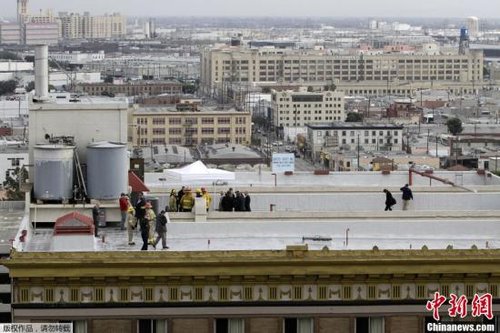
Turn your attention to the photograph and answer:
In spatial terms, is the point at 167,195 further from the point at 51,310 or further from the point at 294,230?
the point at 51,310

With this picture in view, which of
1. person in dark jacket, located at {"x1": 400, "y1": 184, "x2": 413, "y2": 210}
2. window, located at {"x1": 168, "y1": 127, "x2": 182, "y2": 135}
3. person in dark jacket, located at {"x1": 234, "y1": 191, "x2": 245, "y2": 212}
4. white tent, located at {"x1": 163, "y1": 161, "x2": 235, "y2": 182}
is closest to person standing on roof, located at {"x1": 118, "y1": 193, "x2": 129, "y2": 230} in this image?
person in dark jacket, located at {"x1": 234, "y1": 191, "x2": 245, "y2": 212}

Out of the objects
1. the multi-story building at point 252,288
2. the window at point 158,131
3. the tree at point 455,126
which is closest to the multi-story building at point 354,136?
the tree at point 455,126

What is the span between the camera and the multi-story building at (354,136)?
6900cm

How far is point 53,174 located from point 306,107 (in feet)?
247

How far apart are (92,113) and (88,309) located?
8.20 feet

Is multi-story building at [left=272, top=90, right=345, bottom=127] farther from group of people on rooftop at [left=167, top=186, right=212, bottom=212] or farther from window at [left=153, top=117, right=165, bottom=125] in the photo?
group of people on rooftop at [left=167, top=186, right=212, bottom=212]

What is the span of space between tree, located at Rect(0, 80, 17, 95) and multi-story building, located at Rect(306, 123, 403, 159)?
38300mm

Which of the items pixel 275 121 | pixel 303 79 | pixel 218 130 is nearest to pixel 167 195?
pixel 218 130

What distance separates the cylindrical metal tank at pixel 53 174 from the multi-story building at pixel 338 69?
104680mm

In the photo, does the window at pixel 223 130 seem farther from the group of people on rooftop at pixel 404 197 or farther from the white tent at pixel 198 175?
the group of people on rooftop at pixel 404 197

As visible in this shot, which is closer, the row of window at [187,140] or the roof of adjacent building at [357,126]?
the roof of adjacent building at [357,126]

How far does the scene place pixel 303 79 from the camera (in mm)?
121875

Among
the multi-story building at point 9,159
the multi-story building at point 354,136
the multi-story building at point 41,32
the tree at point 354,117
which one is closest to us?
the multi-story building at point 9,159

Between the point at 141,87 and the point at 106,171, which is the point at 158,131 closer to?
the point at 141,87
